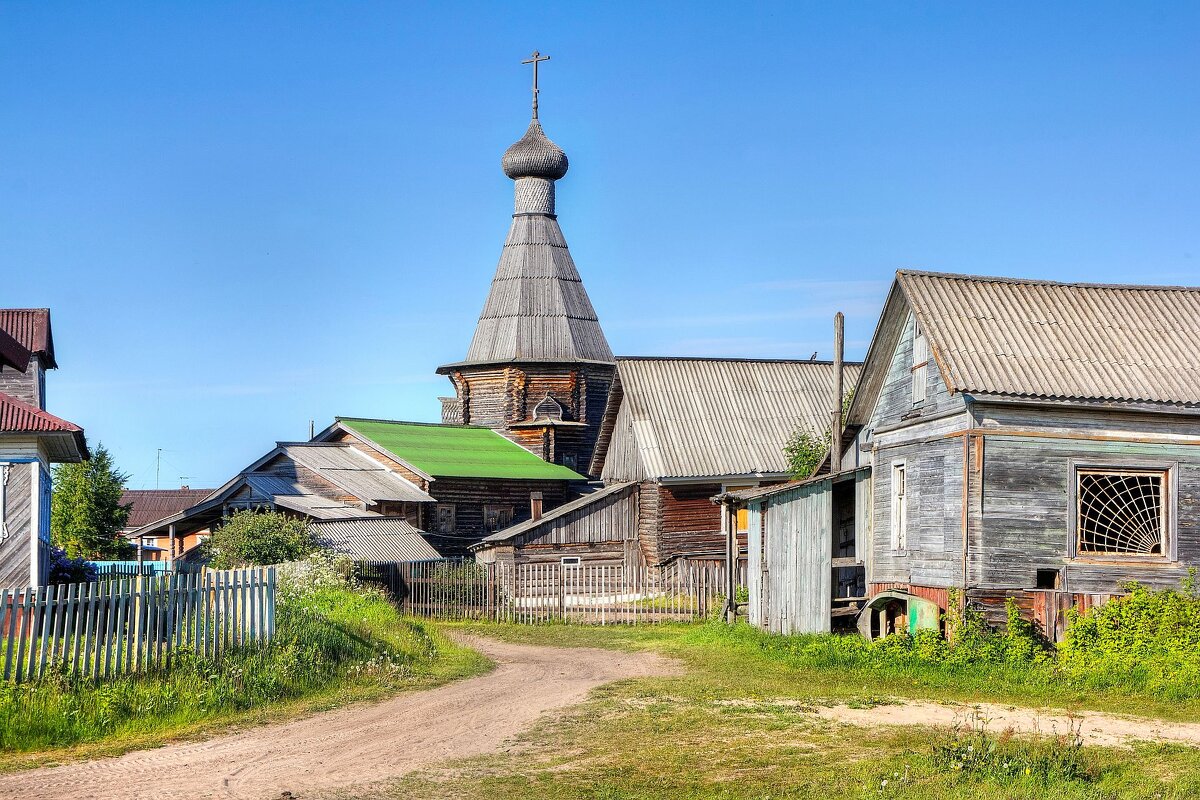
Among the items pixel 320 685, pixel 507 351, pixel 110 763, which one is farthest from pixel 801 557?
pixel 507 351

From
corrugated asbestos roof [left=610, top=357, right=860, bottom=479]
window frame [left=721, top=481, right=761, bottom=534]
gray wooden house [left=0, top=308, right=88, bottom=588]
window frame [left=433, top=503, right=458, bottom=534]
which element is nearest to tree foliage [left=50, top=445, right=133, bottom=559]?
window frame [left=433, top=503, right=458, bottom=534]

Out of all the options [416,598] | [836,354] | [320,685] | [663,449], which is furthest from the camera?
[663,449]

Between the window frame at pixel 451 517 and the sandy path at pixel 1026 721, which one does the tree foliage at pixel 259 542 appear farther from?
the sandy path at pixel 1026 721

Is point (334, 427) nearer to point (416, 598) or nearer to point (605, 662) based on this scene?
point (416, 598)

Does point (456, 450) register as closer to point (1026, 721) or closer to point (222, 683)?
point (222, 683)

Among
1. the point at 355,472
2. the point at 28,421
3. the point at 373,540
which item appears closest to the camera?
the point at 28,421

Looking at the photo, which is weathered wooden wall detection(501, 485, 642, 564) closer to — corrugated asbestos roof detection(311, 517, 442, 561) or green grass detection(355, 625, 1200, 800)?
corrugated asbestos roof detection(311, 517, 442, 561)

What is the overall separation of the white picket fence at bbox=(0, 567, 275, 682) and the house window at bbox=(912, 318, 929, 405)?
10.9 meters

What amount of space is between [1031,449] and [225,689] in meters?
12.1

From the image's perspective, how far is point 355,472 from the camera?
4506cm

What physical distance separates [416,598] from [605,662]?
35.1ft

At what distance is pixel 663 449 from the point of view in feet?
130

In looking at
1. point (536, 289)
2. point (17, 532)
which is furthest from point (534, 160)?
point (17, 532)

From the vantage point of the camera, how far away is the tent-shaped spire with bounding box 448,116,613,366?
5491 cm
